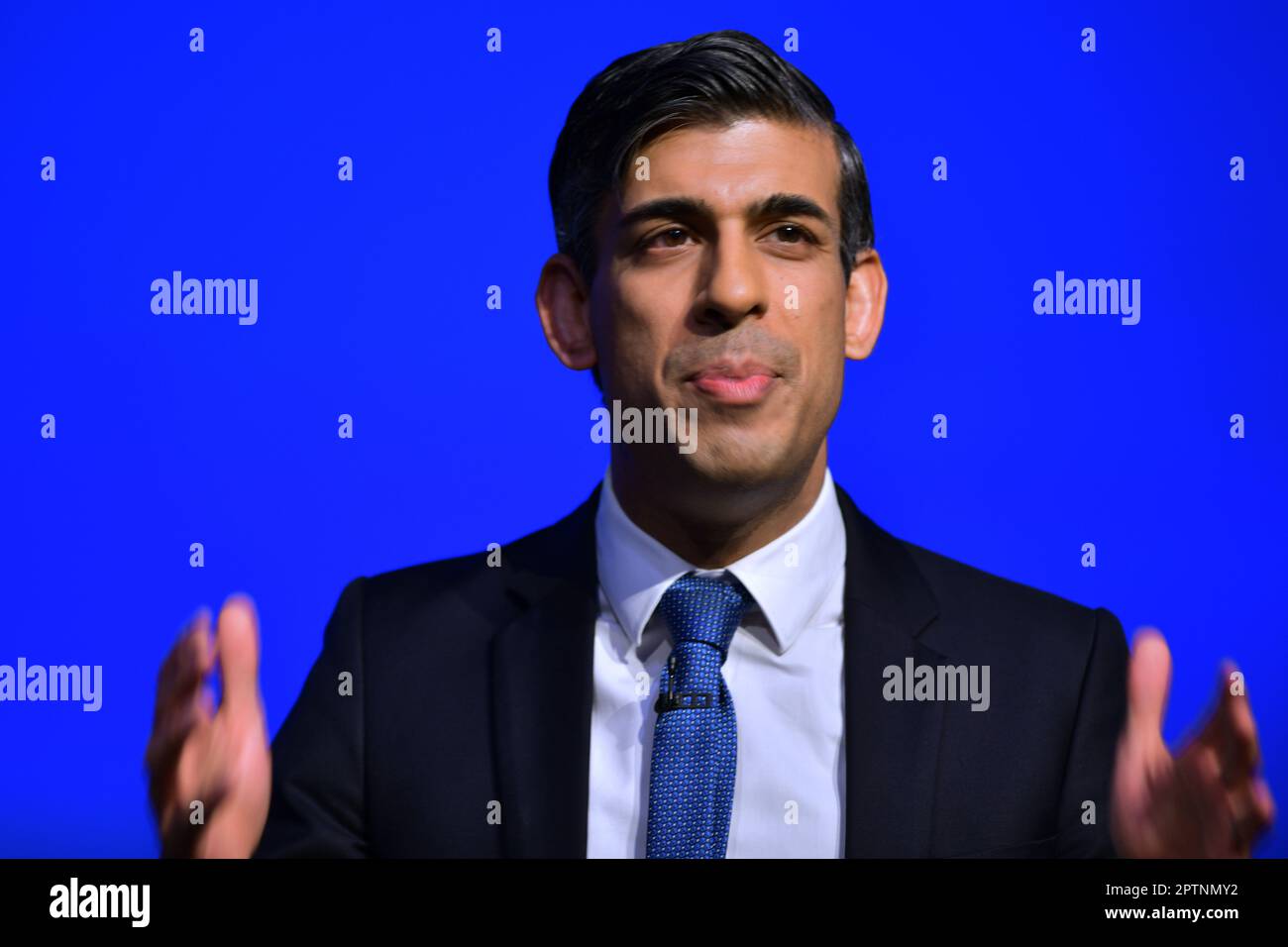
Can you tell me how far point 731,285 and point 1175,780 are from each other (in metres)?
1.32

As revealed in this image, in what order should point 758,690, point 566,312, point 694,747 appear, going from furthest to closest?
point 566,312, point 758,690, point 694,747

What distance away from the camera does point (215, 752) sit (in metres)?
3.06

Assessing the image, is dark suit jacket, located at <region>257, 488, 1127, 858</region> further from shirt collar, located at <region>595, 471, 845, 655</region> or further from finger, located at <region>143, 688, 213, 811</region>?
finger, located at <region>143, 688, 213, 811</region>

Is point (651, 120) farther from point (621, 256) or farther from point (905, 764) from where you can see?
point (905, 764)

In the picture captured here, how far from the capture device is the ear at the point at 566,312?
3.27 meters

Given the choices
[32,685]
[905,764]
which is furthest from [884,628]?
[32,685]

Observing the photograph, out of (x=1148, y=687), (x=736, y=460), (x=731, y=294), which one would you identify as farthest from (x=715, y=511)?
(x=1148, y=687)

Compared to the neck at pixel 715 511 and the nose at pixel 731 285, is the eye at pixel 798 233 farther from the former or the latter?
the neck at pixel 715 511

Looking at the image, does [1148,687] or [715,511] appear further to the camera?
[715,511]

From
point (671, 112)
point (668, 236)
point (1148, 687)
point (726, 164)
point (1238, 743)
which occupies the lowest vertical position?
point (1238, 743)

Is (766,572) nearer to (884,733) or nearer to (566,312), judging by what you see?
(884,733)

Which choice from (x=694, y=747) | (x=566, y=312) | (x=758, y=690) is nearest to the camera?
(x=694, y=747)

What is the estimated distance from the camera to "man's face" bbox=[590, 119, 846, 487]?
9.98 ft

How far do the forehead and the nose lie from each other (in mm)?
79
